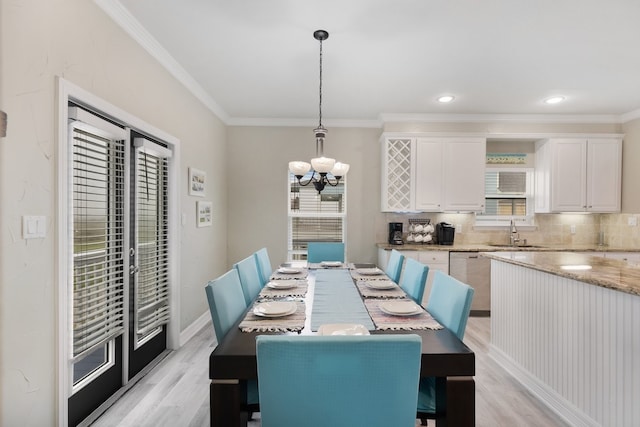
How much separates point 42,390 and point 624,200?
19.8ft

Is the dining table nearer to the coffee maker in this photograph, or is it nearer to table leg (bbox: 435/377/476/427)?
table leg (bbox: 435/377/476/427)

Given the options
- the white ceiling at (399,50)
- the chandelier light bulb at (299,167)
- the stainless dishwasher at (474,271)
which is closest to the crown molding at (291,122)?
the white ceiling at (399,50)

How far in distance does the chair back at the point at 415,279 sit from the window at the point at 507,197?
2.61 meters

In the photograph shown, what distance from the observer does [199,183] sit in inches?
142

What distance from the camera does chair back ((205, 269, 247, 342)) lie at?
62.8 inches

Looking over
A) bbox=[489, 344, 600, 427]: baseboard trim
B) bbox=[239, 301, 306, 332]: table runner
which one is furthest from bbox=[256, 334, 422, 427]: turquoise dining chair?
bbox=[489, 344, 600, 427]: baseboard trim

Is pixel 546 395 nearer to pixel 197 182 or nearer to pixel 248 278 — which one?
pixel 248 278

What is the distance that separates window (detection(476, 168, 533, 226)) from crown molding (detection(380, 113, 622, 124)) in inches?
27.3

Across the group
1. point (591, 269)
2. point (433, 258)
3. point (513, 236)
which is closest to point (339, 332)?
point (591, 269)

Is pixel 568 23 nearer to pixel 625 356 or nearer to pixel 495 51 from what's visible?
pixel 495 51

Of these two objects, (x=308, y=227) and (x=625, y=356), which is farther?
(x=308, y=227)

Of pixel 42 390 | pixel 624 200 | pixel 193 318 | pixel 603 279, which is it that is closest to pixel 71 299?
pixel 42 390

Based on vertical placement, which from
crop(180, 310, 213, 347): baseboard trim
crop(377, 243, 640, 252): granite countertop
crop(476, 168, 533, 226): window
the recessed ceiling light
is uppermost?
the recessed ceiling light

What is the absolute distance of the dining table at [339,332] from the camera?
4.18 feet
